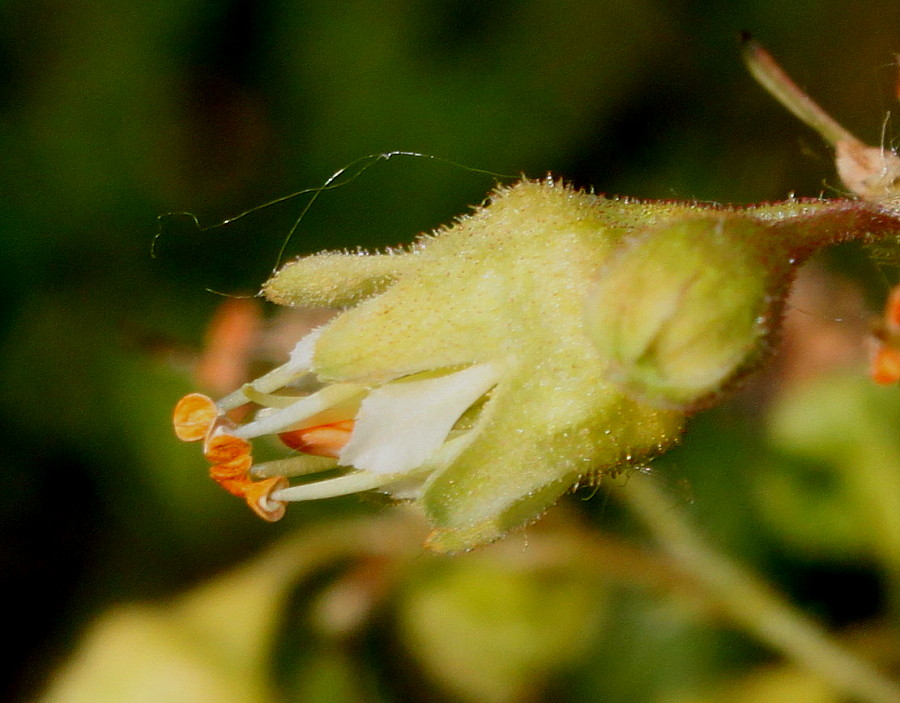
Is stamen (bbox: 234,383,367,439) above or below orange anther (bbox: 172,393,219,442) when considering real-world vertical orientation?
above

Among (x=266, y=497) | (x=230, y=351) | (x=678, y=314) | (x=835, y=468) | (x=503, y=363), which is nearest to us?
(x=678, y=314)

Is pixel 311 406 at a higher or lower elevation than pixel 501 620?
higher

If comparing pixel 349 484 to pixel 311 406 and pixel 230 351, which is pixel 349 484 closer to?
pixel 311 406

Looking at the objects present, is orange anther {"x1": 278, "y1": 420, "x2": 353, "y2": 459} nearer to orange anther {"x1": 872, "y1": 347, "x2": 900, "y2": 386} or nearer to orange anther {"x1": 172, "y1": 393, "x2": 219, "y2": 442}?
orange anther {"x1": 172, "y1": 393, "x2": 219, "y2": 442}

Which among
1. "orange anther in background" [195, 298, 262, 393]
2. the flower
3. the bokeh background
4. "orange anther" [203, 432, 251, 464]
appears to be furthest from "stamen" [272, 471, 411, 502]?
the bokeh background

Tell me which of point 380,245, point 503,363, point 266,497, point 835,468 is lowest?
point 835,468

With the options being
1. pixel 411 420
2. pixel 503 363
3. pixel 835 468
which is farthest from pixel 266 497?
pixel 835 468

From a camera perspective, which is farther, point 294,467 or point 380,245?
point 380,245
